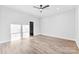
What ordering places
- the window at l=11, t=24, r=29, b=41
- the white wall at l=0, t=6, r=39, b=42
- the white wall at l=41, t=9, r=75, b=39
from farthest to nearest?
the white wall at l=41, t=9, r=75, b=39 → the window at l=11, t=24, r=29, b=41 → the white wall at l=0, t=6, r=39, b=42

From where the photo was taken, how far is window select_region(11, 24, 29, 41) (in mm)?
2313

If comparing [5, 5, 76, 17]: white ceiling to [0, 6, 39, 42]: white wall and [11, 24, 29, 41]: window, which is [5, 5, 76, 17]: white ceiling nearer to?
[0, 6, 39, 42]: white wall

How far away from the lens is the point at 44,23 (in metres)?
2.55

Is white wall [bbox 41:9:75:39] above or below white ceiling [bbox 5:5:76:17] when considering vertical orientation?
below

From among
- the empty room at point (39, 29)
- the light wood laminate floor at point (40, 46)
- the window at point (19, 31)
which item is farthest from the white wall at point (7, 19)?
the light wood laminate floor at point (40, 46)

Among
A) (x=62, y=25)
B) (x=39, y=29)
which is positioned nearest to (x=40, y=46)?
(x=39, y=29)

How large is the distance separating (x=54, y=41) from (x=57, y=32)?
33 centimetres

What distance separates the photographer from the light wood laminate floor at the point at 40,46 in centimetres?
228

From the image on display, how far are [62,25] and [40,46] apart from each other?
3.52ft

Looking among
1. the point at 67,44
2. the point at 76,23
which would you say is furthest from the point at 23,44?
the point at 76,23

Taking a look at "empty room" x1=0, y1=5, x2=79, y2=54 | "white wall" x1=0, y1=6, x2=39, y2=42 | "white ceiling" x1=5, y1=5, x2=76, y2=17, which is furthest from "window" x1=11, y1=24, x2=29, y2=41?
"white ceiling" x1=5, y1=5, x2=76, y2=17

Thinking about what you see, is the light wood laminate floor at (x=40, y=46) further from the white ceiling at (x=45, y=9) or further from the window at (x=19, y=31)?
the white ceiling at (x=45, y=9)

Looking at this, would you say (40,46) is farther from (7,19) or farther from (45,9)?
(7,19)

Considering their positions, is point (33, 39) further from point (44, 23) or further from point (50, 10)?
point (50, 10)
